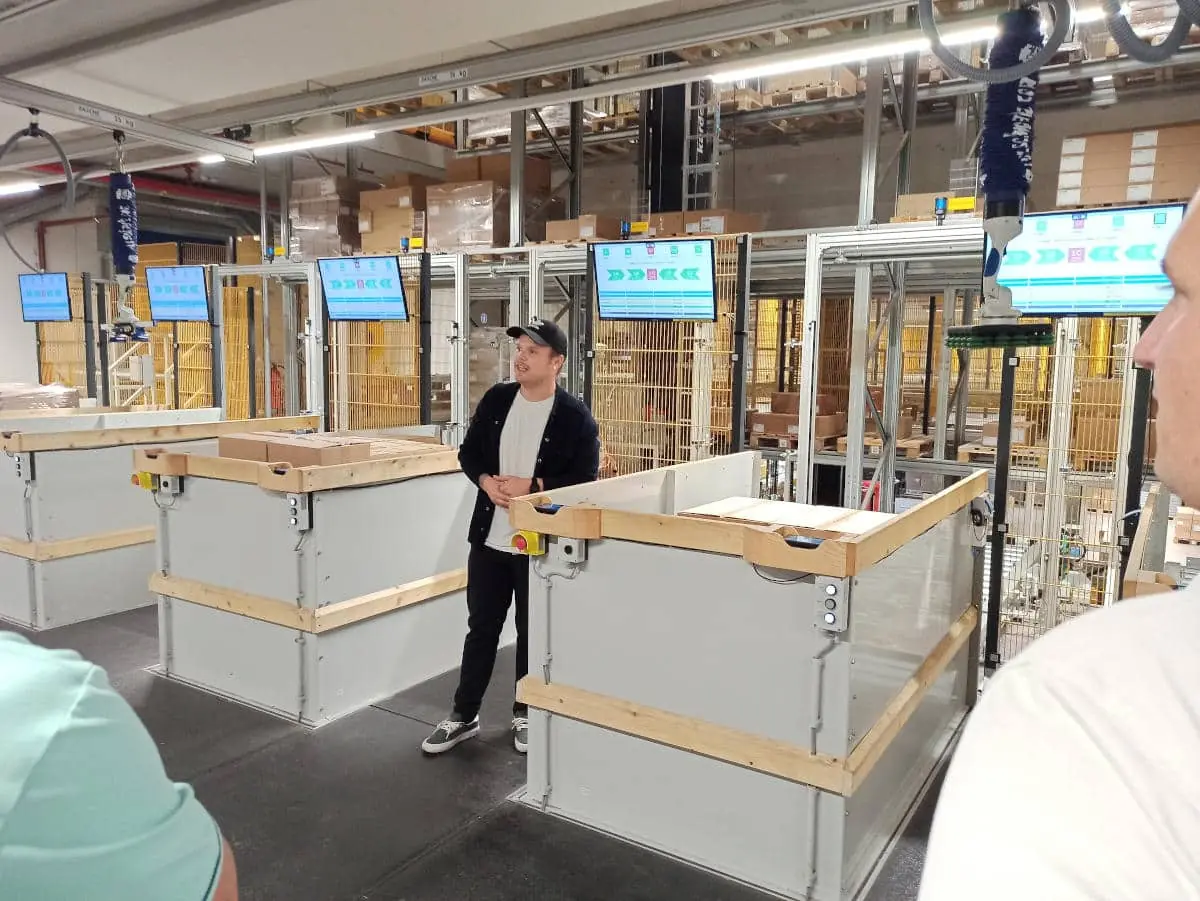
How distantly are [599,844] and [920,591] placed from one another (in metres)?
1.56

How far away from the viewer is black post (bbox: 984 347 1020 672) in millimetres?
4312

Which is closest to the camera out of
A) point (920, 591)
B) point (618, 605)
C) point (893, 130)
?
point (618, 605)

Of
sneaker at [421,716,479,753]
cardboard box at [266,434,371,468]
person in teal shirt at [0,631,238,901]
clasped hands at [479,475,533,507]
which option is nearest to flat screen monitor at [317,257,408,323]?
cardboard box at [266,434,371,468]

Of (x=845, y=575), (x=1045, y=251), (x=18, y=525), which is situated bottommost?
(x=18, y=525)

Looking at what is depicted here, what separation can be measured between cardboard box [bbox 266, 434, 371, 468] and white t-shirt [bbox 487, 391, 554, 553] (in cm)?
82

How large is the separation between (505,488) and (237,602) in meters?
1.60

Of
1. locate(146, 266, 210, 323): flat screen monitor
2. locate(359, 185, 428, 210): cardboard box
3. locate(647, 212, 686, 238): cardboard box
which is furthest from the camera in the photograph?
locate(146, 266, 210, 323): flat screen monitor

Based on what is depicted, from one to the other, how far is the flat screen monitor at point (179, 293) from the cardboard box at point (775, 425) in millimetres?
5722

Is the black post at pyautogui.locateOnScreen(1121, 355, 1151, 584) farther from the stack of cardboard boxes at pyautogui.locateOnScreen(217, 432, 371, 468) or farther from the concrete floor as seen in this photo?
the stack of cardboard boxes at pyautogui.locateOnScreen(217, 432, 371, 468)

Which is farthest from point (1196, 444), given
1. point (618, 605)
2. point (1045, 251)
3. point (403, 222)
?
point (403, 222)

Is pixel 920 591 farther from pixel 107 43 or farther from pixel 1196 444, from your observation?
pixel 107 43

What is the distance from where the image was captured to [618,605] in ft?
9.68

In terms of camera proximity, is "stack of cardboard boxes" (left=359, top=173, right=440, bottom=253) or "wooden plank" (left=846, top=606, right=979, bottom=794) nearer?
"wooden plank" (left=846, top=606, right=979, bottom=794)

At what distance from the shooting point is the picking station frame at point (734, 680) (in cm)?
261
